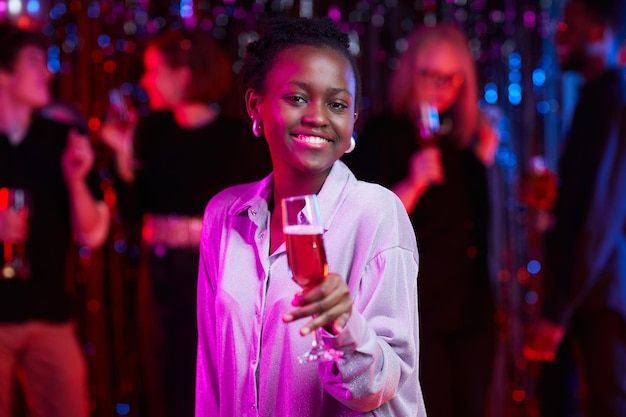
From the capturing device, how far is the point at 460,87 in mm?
3461

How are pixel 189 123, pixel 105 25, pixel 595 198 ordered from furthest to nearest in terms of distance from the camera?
pixel 105 25, pixel 189 123, pixel 595 198

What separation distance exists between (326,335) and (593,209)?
2.02 meters

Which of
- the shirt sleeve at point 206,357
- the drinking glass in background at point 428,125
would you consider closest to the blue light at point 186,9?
the drinking glass in background at point 428,125

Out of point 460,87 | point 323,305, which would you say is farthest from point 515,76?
point 323,305

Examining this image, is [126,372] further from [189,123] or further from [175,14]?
[175,14]

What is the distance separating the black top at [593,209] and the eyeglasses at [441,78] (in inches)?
17.7

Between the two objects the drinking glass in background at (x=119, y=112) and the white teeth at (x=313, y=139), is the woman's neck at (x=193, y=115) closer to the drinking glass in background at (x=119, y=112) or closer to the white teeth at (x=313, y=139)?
the drinking glass in background at (x=119, y=112)

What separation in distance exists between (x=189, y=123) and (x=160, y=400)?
112 centimetres

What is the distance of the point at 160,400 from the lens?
3.65 meters

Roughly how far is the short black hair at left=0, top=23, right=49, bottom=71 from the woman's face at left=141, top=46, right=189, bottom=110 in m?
0.44

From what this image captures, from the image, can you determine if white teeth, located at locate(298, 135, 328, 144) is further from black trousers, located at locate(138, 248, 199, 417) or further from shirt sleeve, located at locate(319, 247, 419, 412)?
black trousers, located at locate(138, 248, 199, 417)

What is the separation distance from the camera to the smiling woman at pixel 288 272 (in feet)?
4.93

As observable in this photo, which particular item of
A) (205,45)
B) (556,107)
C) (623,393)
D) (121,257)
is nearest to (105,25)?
(205,45)

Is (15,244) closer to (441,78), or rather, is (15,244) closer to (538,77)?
(441,78)
